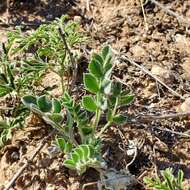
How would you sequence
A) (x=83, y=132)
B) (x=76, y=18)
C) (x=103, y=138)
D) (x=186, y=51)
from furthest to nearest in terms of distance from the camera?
(x=76, y=18) < (x=186, y=51) < (x=103, y=138) < (x=83, y=132)

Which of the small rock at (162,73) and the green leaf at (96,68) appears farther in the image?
the small rock at (162,73)

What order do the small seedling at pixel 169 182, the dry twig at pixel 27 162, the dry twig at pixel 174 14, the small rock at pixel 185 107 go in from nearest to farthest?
the small seedling at pixel 169 182
the dry twig at pixel 27 162
the small rock at pixel 185 107
the dry twig at pixel 174 14

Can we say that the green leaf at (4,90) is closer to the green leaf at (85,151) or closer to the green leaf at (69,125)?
the green leaf at (69,125)

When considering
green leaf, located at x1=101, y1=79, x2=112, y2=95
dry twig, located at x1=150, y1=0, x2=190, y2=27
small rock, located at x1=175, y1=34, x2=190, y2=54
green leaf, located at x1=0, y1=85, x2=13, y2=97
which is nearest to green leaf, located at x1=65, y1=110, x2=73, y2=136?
green leaf, located at x1=101, y1=79, x2=112, y2=95

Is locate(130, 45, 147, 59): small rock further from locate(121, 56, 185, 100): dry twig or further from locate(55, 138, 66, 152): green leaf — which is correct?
locate(55, 138, 66, 152): green leaf

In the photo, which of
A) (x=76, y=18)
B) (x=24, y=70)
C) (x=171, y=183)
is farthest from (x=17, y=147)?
(x=76, y=18)

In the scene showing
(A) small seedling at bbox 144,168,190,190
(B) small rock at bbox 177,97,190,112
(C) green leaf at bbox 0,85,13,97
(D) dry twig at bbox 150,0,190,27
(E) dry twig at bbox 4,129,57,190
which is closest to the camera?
(A) small seedling at bbox 144,168,190,190

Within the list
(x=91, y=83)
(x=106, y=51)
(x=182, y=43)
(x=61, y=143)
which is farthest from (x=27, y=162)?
(x=182, y=43)

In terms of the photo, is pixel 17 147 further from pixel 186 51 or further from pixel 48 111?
pixel 186 51

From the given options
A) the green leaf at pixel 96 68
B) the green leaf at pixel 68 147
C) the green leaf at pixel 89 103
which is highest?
the green leaf at pixel 96 68

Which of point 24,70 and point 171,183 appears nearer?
point 171,183

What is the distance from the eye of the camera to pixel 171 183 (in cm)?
195

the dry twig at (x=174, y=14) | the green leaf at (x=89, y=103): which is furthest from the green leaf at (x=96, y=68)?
the dry twig at (x=174, y=14)

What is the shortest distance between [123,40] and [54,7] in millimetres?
519
